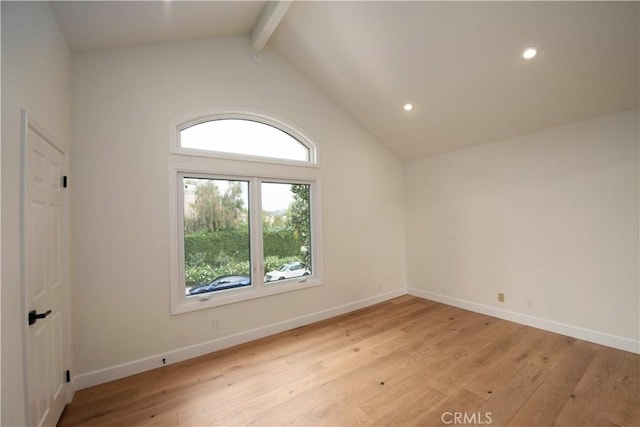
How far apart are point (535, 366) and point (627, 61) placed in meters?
2.90

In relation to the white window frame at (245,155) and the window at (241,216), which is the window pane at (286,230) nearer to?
the window at (241,216)

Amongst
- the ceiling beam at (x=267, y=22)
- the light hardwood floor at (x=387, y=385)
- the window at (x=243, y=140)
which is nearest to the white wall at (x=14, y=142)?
the light hardwood floor at (x=387, y=385)

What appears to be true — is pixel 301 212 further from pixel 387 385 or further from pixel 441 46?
pixel 441 46

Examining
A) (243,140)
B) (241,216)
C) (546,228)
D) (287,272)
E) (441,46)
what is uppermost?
(441,46)

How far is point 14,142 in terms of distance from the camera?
1395 mm

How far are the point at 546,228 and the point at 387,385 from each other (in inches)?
110

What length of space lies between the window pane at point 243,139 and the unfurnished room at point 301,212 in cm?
3

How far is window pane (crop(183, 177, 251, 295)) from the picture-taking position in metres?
2.90

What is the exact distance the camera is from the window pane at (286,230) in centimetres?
345

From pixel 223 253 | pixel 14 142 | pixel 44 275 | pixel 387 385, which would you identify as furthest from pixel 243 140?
pixel 387 385

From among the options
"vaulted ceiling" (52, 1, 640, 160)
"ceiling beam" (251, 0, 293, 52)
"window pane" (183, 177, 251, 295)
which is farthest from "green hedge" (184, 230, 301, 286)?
"ceiling beam" (251, 0, 293, 52)

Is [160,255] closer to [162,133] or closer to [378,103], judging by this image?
[162,133]

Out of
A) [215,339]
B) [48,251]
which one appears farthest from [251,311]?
[48,251]

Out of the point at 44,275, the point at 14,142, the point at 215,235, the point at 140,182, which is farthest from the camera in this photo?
the point at 215,235
